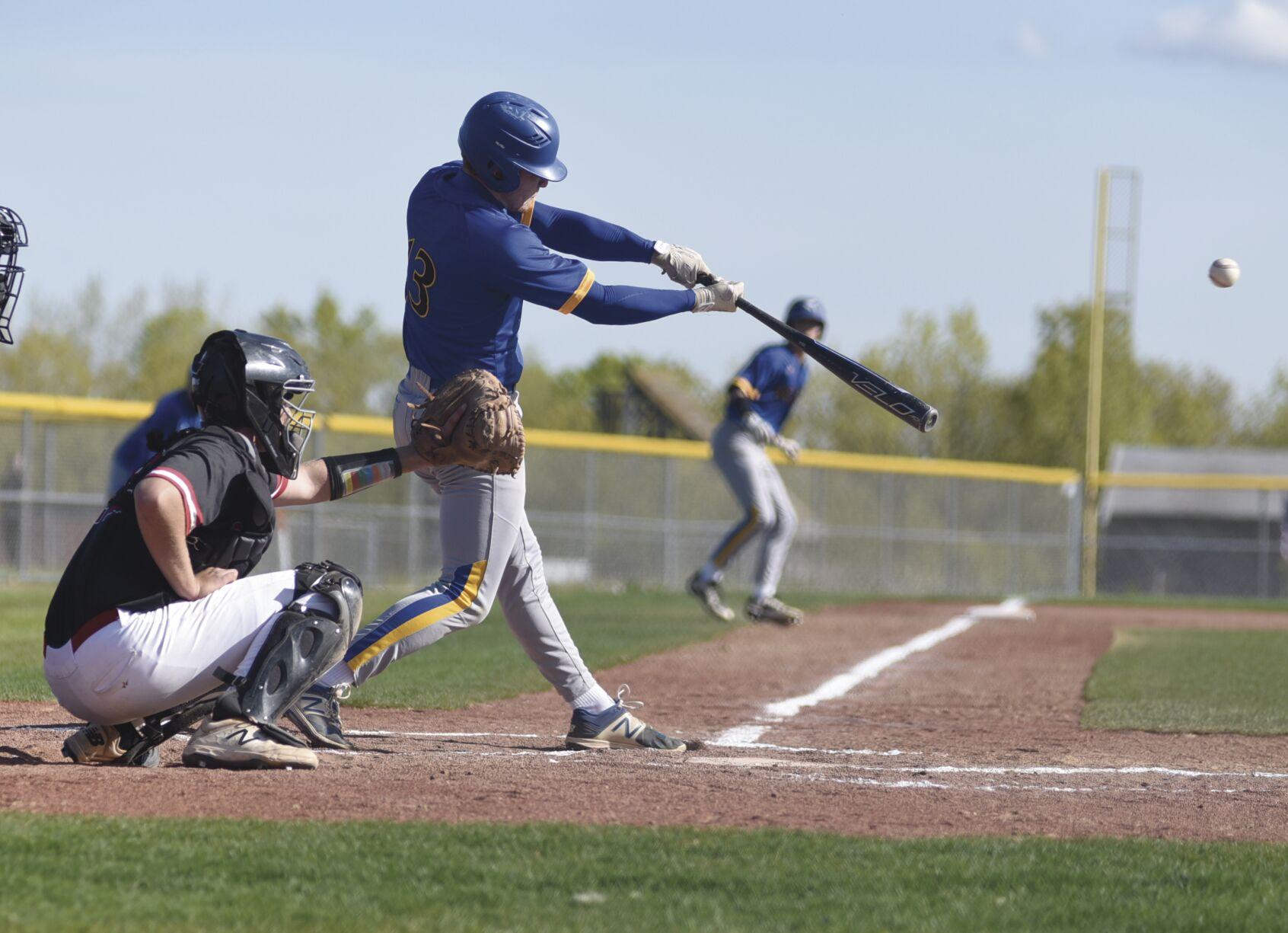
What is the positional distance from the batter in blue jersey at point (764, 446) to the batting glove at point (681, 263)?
18.1 feet

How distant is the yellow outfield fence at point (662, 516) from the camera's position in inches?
691

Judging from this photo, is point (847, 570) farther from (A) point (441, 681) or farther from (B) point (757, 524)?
(A) point (441, 681)

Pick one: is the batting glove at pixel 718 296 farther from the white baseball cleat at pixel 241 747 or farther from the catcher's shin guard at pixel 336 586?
the white baseball cleat at pixel 241 747

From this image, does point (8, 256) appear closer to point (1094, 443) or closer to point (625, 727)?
point (625, 727)

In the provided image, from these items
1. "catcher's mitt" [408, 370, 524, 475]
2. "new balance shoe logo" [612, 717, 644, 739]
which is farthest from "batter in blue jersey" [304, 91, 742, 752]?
"catcher's mitt" [408, 370, 524, 475]

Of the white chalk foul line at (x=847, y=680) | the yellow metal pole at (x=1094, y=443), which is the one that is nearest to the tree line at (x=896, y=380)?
the yellow metal pole at (x=1094, y=443)

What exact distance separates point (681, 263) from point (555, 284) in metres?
0.73

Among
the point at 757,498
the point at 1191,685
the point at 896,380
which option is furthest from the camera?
the point at 896,380

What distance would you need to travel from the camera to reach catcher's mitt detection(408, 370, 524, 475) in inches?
198

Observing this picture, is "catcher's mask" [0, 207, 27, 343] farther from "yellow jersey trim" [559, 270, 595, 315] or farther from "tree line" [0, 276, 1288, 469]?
Answer: "tree line" [0, 276, 1288, 469]

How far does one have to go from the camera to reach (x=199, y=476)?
4.25 metres

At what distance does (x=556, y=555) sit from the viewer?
2280cm

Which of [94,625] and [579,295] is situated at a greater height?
[579,295]

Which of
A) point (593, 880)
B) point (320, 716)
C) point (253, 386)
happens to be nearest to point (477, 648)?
point (320, 716)
